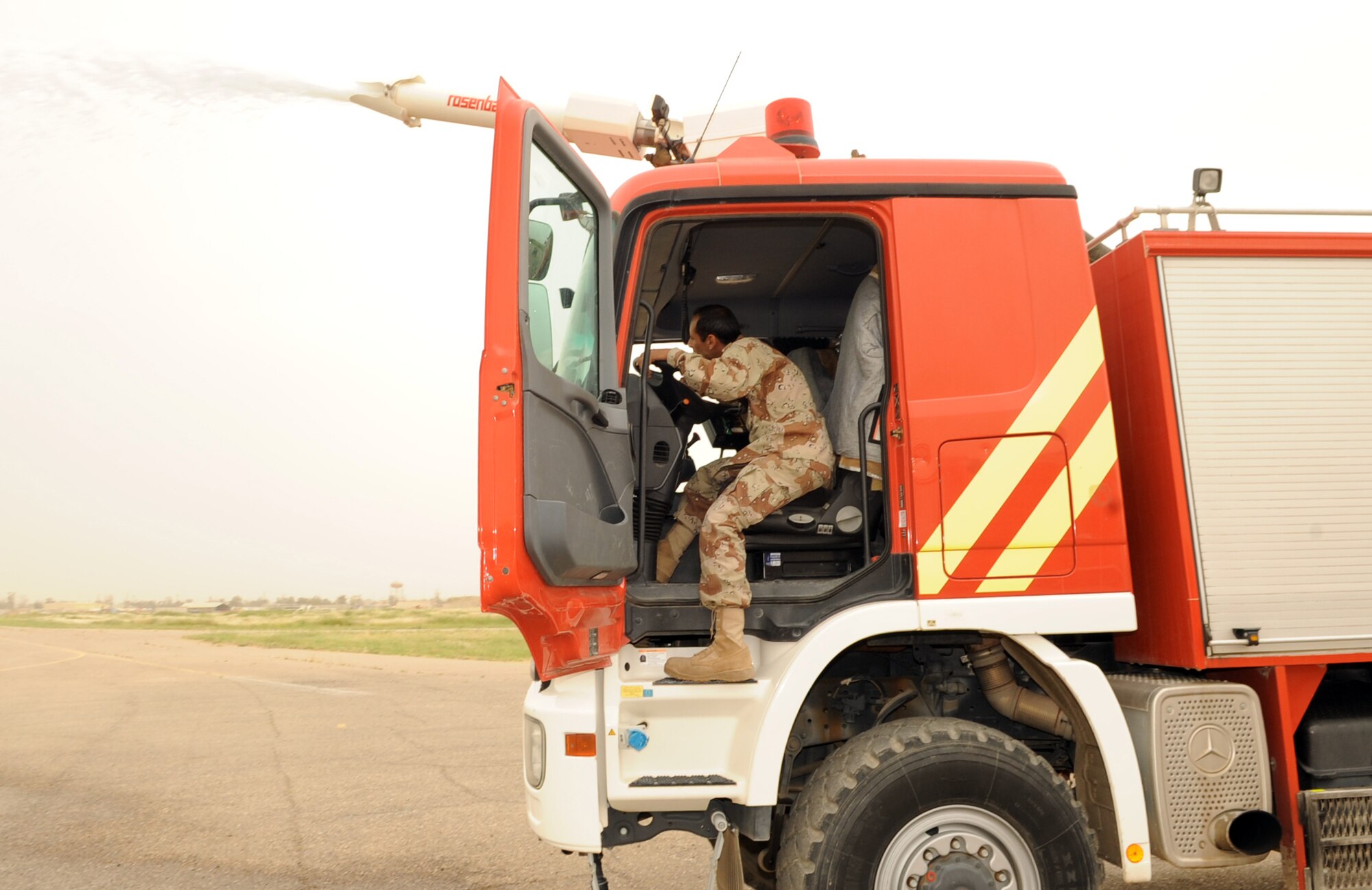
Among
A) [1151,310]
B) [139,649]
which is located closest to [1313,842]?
[1151,310]

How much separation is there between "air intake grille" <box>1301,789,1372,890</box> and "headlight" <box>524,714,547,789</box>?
2.76 metres

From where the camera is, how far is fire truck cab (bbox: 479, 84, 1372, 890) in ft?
11.4

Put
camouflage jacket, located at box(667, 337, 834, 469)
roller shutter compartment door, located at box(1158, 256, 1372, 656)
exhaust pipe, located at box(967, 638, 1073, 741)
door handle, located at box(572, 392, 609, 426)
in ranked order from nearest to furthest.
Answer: door handle, located at box(572, 392, 609, 426)
roller shutter compartment door, located at box(1158, 256, 1372, 656)
exhaust pipe, located at box(967, 638, 1073, 741)
camouflage jacket, located at box(667, 337, 834, 469)

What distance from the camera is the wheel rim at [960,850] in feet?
11.5

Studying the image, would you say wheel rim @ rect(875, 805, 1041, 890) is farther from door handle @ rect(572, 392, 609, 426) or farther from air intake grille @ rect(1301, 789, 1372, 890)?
door handle @ rect(572, 392, 609, 426)

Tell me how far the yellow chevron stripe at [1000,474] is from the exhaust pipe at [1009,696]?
0.52 meters

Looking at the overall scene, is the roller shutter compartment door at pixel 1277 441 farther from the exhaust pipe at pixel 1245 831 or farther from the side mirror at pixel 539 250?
the side mirror at pixel 539 250

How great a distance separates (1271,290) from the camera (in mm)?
3938

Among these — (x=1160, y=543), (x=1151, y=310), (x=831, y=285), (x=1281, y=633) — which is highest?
(x=831, y=285)

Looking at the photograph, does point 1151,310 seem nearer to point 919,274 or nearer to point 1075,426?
point 1075,426

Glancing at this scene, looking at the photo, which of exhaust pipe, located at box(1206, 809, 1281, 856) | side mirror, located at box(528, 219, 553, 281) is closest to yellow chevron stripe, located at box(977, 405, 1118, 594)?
exhaust pipe, located at box(1206, 809, 1281, 856)

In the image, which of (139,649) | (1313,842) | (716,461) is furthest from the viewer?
(139,649)

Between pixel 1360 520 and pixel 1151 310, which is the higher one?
pixel 1151 310

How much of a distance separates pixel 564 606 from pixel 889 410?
1.45m
